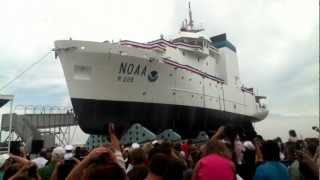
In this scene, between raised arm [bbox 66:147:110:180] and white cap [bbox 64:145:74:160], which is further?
white cap [bbox 64:145:74:160]

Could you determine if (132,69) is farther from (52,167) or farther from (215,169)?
(215,169)

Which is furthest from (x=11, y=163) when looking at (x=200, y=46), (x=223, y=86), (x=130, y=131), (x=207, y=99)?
(x=223, y=86)

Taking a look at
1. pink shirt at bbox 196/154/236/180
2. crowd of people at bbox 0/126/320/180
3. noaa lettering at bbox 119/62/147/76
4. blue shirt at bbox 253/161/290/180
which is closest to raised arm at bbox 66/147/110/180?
crowd of people at bbox 0/126/320/180

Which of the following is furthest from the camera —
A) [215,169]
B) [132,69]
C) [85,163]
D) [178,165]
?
[132,69]

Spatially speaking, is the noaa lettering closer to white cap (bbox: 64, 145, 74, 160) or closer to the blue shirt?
white cap (bbox: 64, 145, 74, 160)

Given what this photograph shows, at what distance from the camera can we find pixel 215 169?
353 cm

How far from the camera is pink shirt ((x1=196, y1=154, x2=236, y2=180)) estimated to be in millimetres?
3525

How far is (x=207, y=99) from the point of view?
89.1 feet

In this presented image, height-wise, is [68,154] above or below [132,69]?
below

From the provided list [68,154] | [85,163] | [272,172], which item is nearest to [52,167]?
[68,154]

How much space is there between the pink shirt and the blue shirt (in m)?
0.59

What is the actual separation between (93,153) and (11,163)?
230cm

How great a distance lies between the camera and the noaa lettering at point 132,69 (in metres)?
21.6

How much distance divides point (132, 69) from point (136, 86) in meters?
1.02
